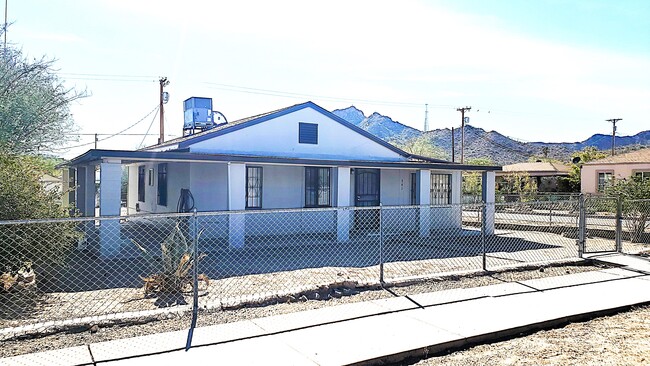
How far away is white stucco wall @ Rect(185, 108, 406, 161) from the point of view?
14.9 m

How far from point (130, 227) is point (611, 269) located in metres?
13.9

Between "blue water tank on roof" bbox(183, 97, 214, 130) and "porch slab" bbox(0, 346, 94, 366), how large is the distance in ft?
50.3

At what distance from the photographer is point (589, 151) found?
4709cm

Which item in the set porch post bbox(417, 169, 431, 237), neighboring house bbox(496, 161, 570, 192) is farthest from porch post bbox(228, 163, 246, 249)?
neighboring house bbox(496, 161, 570, 192)

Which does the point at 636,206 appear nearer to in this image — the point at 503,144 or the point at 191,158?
the point at 191,158

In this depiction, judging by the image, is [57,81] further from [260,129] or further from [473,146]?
[473,146]

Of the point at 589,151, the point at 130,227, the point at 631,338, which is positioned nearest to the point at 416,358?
the point at 631,338

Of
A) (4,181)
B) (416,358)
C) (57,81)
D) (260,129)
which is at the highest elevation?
(57,81)

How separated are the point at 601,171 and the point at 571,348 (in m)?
34.7

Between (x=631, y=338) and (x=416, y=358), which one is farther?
(x=631, y=338)

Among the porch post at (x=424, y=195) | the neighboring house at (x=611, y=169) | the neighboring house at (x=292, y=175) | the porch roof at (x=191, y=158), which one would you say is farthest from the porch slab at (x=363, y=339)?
the neighboring house at (x=611, y=169)

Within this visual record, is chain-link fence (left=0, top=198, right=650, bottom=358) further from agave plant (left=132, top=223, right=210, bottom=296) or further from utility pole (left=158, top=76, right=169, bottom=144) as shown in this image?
utility pole (left=158, top=76, right=169, bottom=144)

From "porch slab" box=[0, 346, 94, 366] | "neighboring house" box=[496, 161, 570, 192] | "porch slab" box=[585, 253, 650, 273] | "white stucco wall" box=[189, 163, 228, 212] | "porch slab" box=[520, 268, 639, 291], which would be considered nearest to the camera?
"porch slab" box=[0, 346, 94, 366]

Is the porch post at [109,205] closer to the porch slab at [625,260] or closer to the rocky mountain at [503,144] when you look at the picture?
the porch slab at [625,260]
